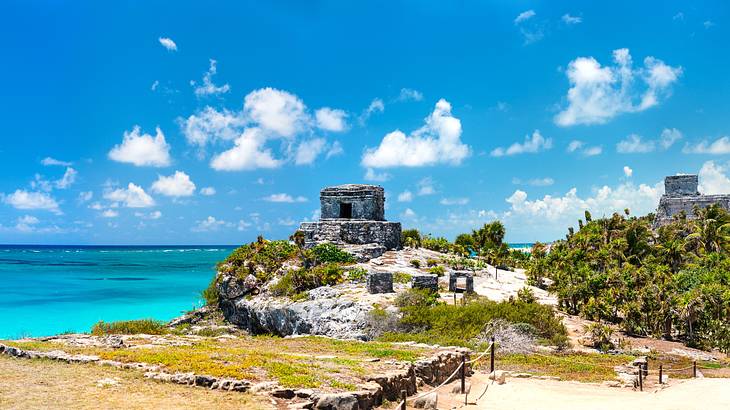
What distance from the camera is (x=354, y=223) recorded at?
36.4 m

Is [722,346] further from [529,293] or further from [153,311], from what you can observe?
[153,311]

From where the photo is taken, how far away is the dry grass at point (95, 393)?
8523 millimetres

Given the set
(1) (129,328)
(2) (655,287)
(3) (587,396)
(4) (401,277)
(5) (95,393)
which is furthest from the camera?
(4) (401,277)

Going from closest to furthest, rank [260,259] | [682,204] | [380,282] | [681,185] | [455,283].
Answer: [380,282], [455,283], [260,259], [682,204], [681,185]

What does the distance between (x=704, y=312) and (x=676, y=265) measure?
733 inches

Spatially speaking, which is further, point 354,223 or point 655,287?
point 354,223

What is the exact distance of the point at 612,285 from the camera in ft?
87.0

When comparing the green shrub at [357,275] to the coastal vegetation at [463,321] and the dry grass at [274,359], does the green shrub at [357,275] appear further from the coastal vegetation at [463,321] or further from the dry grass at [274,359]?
the dry grass at [274,359]

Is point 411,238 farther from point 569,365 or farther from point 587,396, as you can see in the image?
point 587,396

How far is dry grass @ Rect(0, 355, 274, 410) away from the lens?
8.52m

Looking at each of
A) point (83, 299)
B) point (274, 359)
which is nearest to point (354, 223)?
point (274, 359)

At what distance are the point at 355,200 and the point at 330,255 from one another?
5758 mm

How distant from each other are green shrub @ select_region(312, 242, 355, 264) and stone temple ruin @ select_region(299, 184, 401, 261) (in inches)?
67.9

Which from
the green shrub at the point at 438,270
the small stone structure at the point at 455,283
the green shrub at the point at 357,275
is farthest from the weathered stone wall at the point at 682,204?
the green shrub at the point at 357,275
